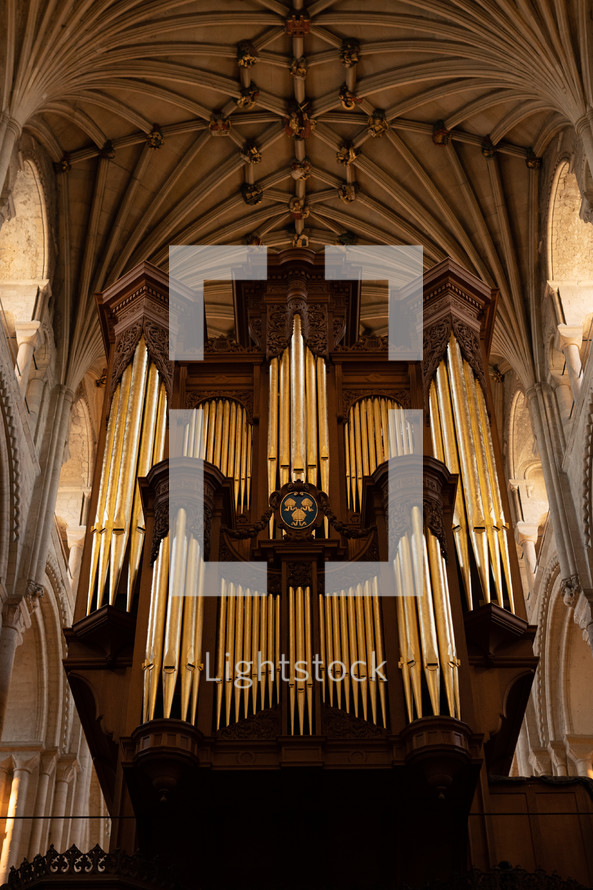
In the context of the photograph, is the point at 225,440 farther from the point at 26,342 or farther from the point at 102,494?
the point at 26,342

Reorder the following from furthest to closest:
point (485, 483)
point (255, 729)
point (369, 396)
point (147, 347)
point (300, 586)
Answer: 1. point (147, 347)
2. point (369, 396)
3. point (485, 483)
4. point (300, 586)
5. point (255, 729)

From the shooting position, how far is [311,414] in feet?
41.7

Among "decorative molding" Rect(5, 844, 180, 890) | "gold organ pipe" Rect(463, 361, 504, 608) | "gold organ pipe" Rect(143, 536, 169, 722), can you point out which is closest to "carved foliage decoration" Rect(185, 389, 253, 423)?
"gold organ pipe" Rect(463, 361, 504, 608)

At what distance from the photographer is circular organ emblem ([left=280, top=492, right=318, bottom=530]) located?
11.0 m

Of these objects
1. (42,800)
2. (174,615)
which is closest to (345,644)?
(174,615)

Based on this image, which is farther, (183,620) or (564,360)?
(564,360)

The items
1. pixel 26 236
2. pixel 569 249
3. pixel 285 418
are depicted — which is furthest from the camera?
pixel 569 249

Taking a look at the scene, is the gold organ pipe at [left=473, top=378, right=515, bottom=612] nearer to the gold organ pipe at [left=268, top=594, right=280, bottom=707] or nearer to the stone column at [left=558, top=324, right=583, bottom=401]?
the gold organ pipe at [left=268, top=594, right=280, bottom=707]

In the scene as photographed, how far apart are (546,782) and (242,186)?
13.6 meters

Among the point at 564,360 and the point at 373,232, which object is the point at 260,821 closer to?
the point at 564,360

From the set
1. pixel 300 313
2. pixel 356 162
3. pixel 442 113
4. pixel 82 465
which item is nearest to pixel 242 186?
pixel 356 162

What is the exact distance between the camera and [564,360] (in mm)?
19328

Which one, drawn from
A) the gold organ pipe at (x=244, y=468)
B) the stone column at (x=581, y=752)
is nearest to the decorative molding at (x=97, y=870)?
the gold organ pipe at (x=244, y=468)

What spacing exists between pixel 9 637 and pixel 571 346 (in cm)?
953
